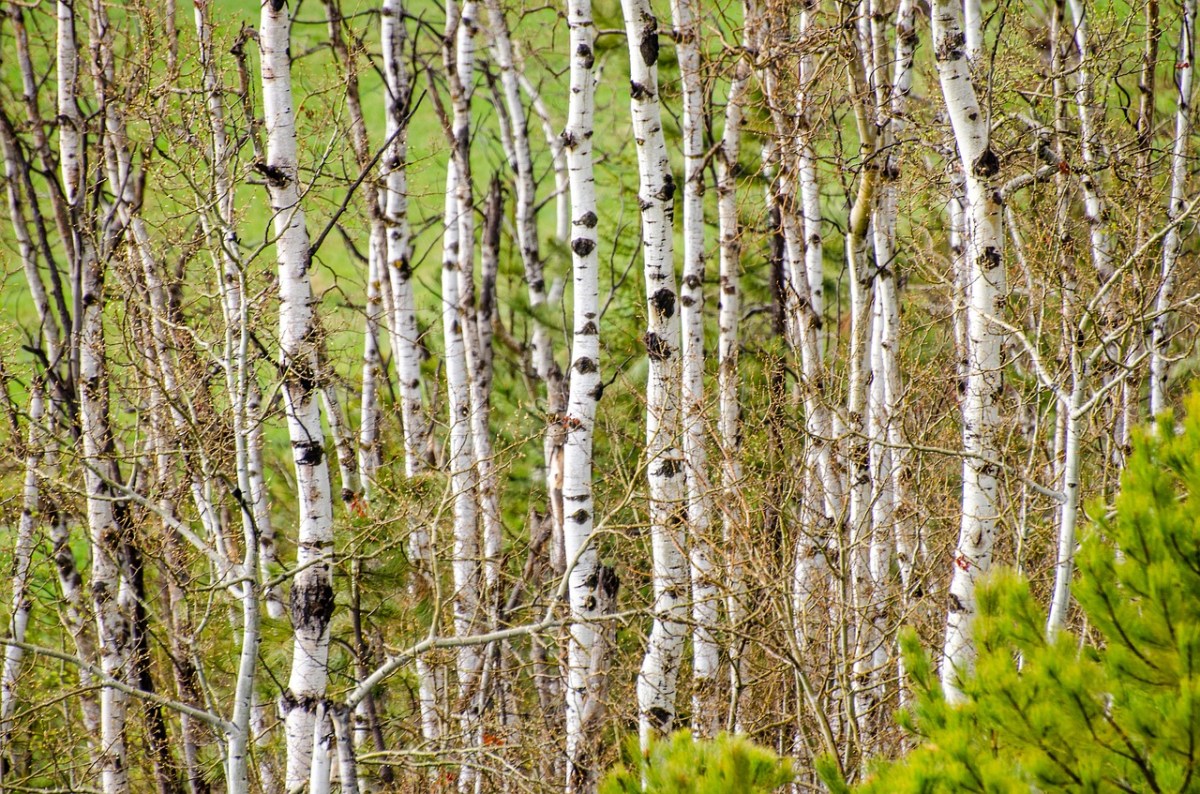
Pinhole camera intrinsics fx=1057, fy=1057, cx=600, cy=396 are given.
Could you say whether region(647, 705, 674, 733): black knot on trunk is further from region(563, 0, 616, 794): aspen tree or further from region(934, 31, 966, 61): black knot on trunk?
region(934, 31, 966, 61): black knot on trunk

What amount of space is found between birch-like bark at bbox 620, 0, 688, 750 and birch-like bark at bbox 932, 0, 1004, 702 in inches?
66.5

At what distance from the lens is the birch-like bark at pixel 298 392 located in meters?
5.97

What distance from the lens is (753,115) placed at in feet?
29.8

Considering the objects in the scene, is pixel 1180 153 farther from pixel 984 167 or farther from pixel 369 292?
pixel 369 292

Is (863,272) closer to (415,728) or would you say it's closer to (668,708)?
(668,708)

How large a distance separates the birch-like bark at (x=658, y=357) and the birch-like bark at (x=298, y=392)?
79.2 inches

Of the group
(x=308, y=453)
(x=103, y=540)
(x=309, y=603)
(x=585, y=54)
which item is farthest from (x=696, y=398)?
(x=103, y=540)

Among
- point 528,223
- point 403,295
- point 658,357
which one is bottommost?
point 658,357

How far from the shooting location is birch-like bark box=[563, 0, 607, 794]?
6.99 m

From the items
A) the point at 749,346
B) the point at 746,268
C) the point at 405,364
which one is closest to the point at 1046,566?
the point at 749,346

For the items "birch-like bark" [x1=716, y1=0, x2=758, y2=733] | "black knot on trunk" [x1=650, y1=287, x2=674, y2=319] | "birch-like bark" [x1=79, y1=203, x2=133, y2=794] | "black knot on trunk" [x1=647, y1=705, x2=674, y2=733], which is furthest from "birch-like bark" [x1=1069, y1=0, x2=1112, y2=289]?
"birch-like bark" [x1=79, y1=203, x2=133, y2=794]

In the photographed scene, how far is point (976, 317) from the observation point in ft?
18.0

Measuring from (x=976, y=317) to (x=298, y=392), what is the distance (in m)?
3.76

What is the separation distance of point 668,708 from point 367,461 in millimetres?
4249
